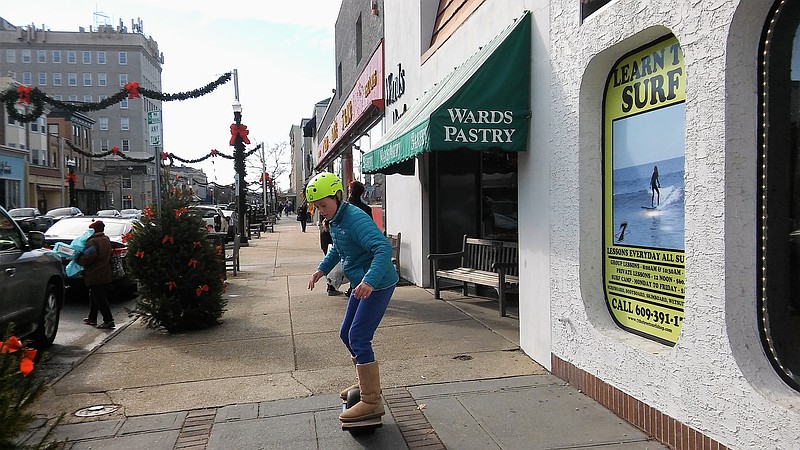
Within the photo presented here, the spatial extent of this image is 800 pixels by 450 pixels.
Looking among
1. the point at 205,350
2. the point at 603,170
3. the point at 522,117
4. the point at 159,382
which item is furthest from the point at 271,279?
the point at 603,170

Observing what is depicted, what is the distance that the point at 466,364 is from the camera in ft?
18.9

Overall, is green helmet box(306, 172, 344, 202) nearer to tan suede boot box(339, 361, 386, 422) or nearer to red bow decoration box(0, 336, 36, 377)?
tan suede boot box(339, 361, 386, 422)

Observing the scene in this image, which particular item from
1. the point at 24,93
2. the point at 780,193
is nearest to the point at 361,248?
the point at 780,193

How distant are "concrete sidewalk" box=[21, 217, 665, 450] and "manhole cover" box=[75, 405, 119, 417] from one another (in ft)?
0.08

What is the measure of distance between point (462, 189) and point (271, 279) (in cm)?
494

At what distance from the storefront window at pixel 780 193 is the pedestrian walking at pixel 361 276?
7.27ft

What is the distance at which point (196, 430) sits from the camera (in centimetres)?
441

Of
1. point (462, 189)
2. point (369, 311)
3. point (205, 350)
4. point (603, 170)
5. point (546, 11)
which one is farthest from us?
point (462, 189)

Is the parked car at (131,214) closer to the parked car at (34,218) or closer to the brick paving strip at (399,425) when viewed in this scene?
the parked car at (34,218)

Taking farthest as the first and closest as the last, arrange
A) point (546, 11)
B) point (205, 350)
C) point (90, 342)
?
point (90, 342) → point (205, 350) → point (546, 11)

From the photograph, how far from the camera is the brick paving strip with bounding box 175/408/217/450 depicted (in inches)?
164

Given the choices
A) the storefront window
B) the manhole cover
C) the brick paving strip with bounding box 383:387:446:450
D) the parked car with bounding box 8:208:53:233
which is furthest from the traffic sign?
the parked car with bounding box 8:208:53:233

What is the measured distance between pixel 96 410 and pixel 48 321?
2.87 meters

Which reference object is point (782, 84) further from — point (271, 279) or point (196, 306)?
point (271, 279)
